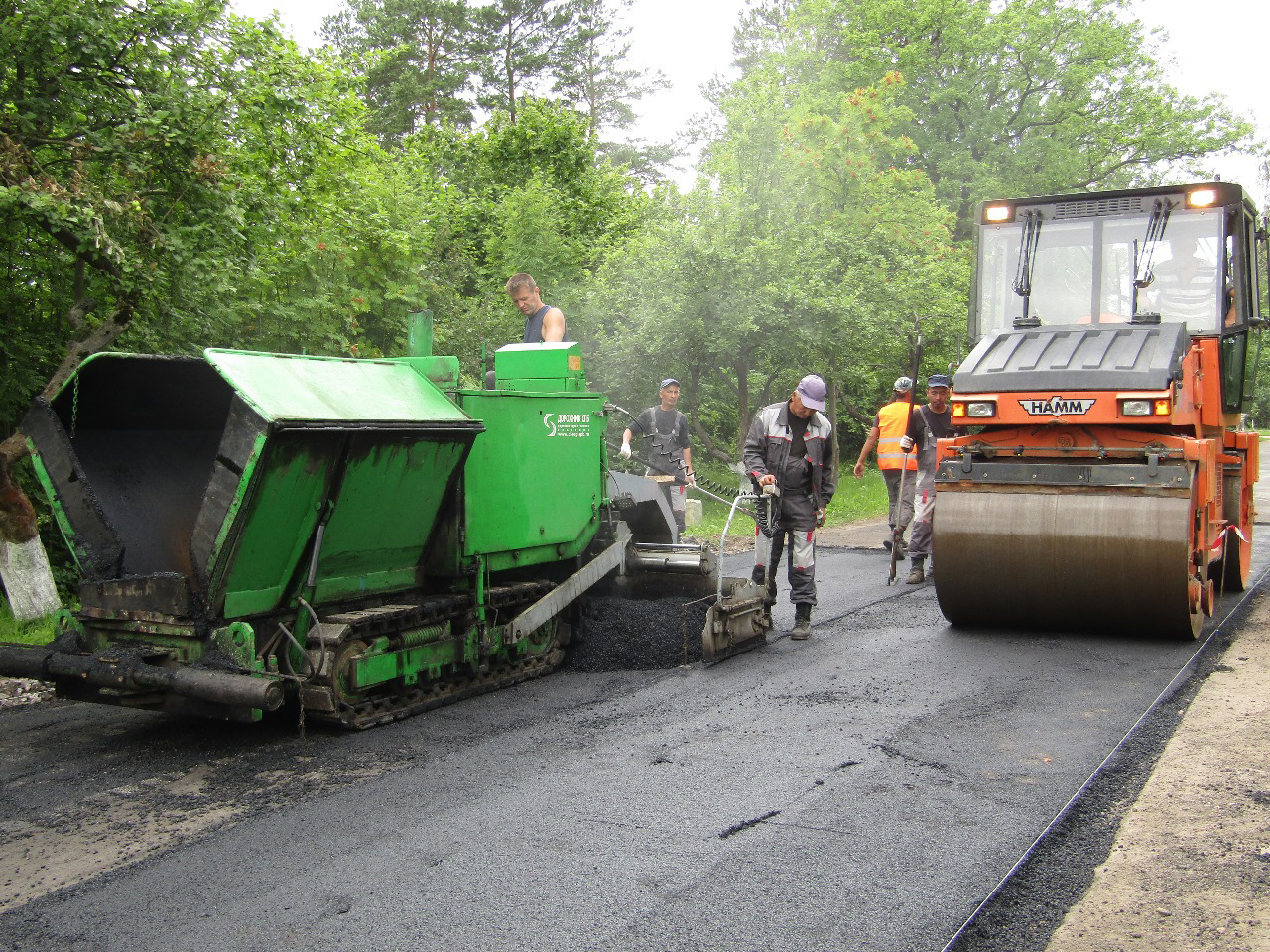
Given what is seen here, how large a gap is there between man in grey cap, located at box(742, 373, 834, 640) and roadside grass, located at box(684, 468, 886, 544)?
16.8 feet

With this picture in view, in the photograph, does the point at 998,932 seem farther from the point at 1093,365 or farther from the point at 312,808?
the point at 1093,365

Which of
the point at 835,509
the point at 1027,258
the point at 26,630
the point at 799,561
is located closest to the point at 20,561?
the point at 26,630

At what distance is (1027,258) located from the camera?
28.0 ft

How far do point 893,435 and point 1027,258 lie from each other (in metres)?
2.94

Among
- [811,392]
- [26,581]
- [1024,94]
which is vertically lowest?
[26,581]

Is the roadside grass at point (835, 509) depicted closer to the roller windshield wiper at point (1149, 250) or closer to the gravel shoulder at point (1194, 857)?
the roller windshield wiper at point (1149, 250)

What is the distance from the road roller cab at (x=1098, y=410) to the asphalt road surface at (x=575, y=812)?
811 millimetres

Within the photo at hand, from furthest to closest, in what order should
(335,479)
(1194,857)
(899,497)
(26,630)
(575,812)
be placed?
(899,497), (26,630), (335,479), (575,812), (1194,857)

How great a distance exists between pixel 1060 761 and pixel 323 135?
24.5 feet

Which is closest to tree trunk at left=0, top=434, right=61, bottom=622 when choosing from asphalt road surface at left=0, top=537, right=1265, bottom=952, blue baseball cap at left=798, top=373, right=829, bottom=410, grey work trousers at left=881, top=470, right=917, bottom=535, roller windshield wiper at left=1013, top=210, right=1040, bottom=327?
asphalt road surface at left=0, top=537, right=1265, bottom=952

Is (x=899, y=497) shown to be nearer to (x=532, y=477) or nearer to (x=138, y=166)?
(x=532, y=477)

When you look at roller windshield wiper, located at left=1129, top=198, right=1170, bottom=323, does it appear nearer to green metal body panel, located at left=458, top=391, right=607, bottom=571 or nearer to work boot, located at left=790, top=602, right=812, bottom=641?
work boot, located at left=790, top=602, right=812, bottom=641

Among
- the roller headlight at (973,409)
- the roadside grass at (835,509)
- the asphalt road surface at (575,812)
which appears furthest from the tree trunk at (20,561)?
the roadside grass at (835,509)

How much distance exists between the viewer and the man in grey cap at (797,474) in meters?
7.84
